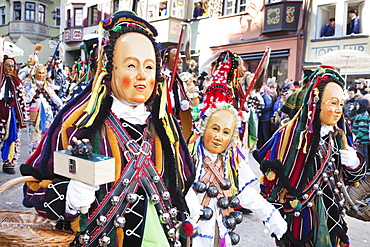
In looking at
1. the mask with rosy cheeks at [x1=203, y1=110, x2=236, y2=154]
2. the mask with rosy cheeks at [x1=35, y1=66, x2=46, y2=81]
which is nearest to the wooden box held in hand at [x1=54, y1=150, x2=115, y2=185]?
the mask with rosy cheeks at [x1=203, y1=110, x2=236, y2=154]

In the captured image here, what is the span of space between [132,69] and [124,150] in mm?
419

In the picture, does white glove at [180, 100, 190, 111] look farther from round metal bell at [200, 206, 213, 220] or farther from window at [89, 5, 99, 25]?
window at [89, 5, 99, 25]

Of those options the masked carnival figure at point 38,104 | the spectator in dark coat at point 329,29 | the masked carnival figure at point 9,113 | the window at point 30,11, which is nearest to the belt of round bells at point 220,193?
the masked carnival figure at point 9,113

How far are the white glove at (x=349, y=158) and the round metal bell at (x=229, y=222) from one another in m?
1.12

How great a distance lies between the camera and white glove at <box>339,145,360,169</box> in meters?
3.31

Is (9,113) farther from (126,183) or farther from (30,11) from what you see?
(30,11)

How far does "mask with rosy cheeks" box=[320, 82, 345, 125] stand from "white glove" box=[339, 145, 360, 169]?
0.30 metres

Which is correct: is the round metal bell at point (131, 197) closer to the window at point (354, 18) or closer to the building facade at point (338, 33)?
the building facade at point (338, 33)

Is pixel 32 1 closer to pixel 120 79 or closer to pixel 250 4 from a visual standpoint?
pixel 250 4

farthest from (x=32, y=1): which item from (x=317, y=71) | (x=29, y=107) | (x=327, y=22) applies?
(x=317, y=71)

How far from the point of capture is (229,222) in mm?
2928

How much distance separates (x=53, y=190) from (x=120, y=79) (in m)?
0.64

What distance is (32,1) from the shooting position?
29750 millimetres

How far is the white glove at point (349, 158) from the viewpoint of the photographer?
3.31 meters
